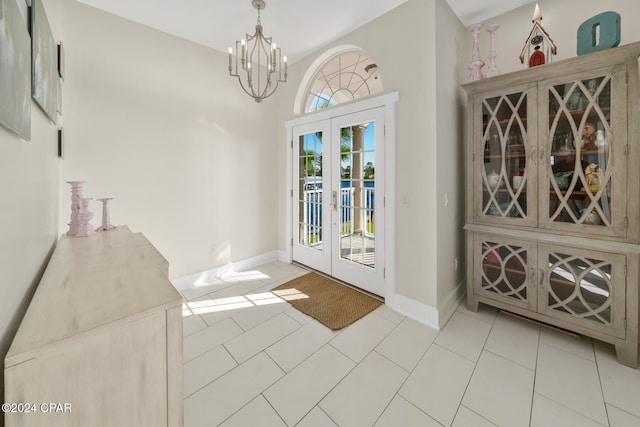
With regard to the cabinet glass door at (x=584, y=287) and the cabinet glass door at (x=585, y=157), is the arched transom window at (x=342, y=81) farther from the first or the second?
the cabinet glass door at (x=584, y=287)

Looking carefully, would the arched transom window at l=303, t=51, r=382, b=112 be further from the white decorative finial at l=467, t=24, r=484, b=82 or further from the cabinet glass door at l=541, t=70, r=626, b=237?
the cabinet glass door at l=541, t=70, r=626, b=237

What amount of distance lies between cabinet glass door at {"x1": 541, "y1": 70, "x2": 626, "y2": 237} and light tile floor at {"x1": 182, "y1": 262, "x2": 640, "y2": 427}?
0.99m

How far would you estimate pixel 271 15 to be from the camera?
2467 mm

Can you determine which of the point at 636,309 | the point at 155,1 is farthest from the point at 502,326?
the point at 155,1

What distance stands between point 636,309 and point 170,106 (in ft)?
14.2

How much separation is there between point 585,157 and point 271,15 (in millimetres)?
2934

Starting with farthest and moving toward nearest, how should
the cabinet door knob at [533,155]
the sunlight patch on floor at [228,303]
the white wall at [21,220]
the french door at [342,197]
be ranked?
the french door at [342,197] < the sunlight patch on floor at [228,303] < the cabinet door knob at [533,155] < the white wall at [21,220]

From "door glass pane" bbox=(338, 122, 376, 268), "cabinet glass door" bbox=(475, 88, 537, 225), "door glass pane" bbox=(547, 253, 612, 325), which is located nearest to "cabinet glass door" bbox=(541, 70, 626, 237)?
"cabinet glass door" bbox=(475, 88, 537, 225)

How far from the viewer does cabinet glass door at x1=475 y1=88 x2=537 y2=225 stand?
2133 mm

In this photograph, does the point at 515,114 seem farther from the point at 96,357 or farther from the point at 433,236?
the point at 96,357

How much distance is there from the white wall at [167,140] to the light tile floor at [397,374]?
111cm

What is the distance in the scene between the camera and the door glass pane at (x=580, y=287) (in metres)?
1.85

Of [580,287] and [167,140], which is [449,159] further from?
[167,140]

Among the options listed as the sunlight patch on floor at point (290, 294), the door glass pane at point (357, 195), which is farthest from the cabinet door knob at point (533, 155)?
the sunlight patch on floor at point (290, 294)
